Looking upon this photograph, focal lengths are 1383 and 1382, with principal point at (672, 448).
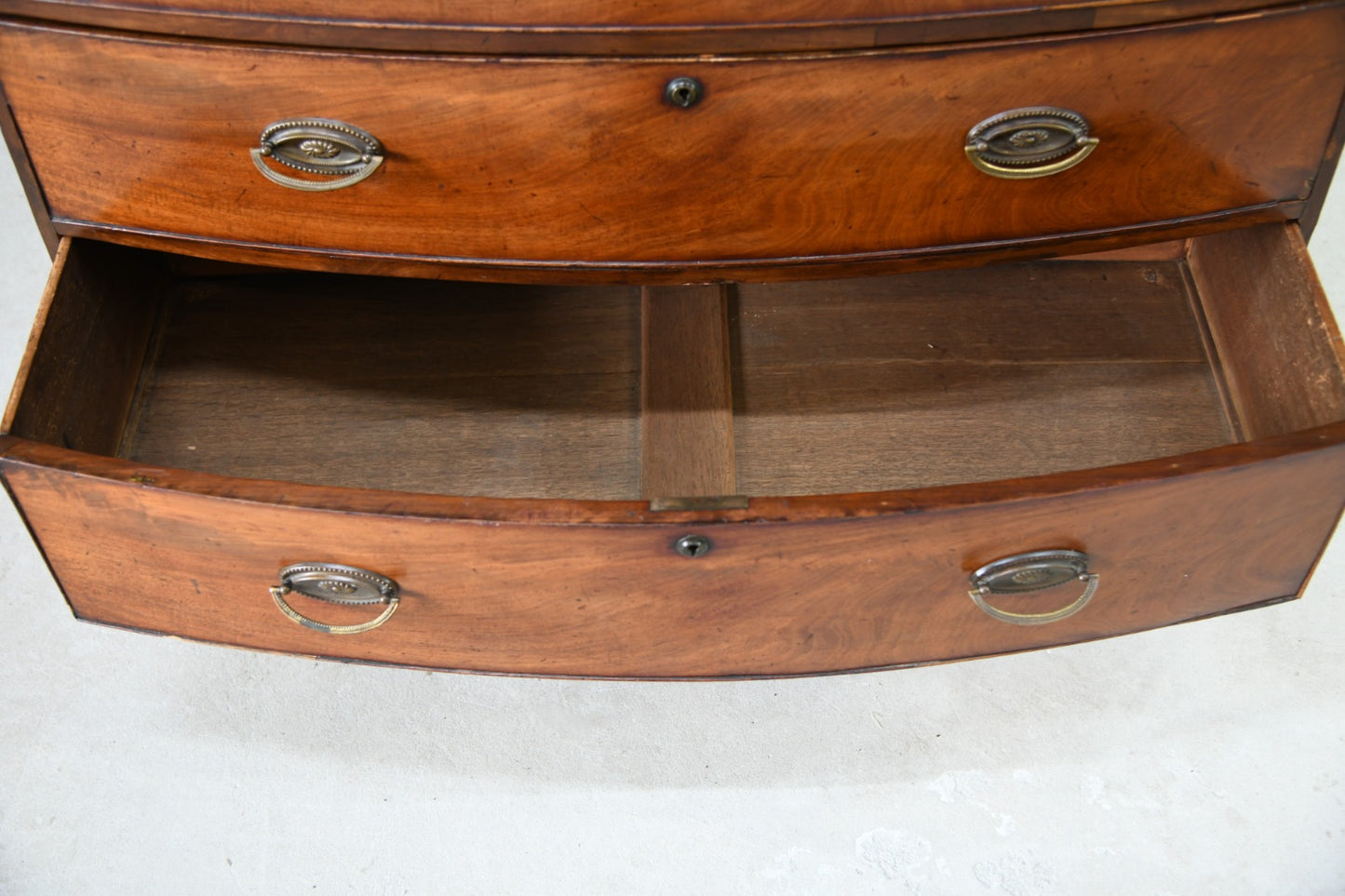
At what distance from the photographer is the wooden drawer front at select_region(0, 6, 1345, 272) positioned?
822mm

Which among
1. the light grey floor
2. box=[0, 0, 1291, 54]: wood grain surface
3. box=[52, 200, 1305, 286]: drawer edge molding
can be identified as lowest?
the light grey floor

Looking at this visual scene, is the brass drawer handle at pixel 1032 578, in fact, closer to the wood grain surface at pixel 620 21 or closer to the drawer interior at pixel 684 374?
the drawer interior at pixel 684 374

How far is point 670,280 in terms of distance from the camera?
0.94 meters

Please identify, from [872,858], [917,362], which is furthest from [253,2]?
[872,858]

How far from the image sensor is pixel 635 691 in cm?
116

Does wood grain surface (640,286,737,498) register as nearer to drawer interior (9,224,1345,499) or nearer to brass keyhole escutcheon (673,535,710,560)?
drawer interior (9,224,1345,499)

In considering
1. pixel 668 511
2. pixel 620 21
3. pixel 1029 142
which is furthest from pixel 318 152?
pixel 1029 142

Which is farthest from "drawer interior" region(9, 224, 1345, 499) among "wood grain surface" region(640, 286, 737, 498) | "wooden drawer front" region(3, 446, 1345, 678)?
"wooden drawer front" region(3, 446, 1345, 678)

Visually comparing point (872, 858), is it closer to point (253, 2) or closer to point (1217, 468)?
point (1217, 468)

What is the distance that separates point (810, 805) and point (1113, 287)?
0.52 metres

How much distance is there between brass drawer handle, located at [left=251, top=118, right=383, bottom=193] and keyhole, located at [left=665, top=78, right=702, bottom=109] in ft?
0.61

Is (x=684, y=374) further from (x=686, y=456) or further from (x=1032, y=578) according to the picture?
(x=1032, y=578)

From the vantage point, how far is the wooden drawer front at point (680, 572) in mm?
838

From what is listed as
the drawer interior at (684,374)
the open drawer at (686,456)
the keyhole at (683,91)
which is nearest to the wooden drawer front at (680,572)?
the open drawer at (686,456)
